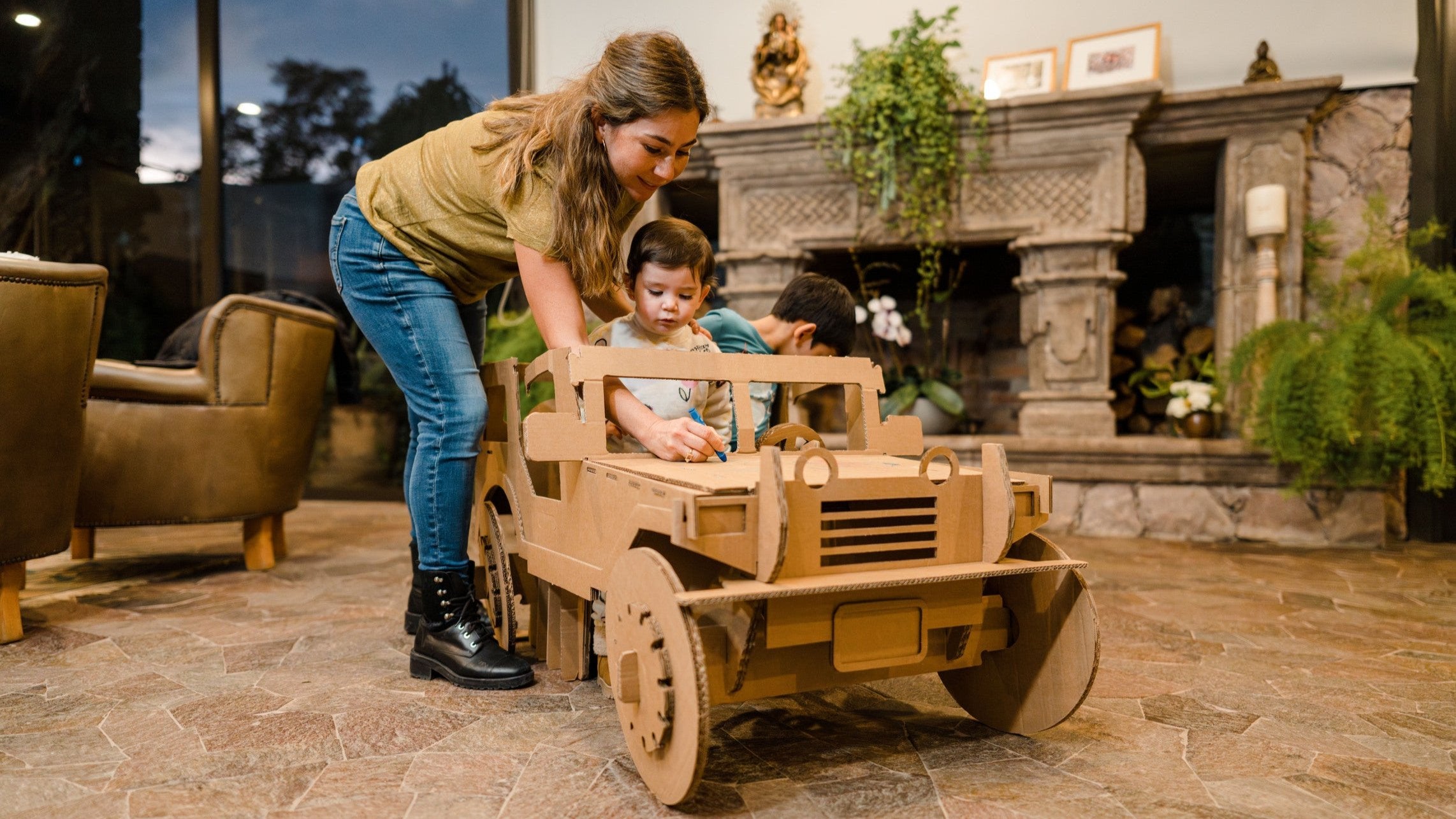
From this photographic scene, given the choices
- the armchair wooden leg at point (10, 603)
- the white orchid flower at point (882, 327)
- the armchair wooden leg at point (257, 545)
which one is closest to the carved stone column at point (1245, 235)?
the white orchid flower at point (882, 327)

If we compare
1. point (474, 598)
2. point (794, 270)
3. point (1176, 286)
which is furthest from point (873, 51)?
point (474, 598)

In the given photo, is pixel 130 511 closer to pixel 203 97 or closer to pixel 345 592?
pixel 345 592

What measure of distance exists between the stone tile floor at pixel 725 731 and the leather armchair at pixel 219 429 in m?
0.37

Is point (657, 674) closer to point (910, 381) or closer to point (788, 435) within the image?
point (788, 435)

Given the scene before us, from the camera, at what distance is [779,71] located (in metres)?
4.14

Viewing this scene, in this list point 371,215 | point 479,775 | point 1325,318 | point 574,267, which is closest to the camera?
point 479,775

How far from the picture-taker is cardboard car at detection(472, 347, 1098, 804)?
1.02 metres

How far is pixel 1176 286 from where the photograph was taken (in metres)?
4.27

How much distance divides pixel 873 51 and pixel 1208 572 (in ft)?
8.33

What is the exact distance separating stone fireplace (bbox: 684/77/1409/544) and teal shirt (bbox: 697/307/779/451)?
1.65 m

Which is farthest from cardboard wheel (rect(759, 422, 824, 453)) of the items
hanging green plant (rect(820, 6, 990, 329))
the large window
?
the large window

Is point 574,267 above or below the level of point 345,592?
above

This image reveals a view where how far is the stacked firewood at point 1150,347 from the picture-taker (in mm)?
4113

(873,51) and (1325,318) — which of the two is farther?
(873,51)
